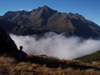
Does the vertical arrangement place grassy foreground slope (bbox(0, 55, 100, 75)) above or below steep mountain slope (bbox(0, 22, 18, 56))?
below

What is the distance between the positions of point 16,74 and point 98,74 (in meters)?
7.39

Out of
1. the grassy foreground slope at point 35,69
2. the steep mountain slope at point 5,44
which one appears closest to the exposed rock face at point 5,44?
the steep mountain slope at point 5,44

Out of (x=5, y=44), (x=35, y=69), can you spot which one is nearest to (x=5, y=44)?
(x=5, y=44)

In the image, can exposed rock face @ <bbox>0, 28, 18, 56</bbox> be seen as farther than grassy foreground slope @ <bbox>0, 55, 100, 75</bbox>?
Yes

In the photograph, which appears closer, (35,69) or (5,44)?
(35,69)

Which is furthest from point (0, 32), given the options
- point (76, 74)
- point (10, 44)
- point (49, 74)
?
point (76, 74)

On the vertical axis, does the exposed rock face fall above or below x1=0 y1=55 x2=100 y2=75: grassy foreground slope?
above

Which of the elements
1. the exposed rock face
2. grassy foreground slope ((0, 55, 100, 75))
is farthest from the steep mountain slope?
grassy foreground slope ((0, 55, 100, 75))

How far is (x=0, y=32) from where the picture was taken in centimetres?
1447

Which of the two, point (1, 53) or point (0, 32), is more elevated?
point (0, 32)

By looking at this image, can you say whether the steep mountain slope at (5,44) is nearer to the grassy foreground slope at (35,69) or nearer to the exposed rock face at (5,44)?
the exposed rock face at (5,44)

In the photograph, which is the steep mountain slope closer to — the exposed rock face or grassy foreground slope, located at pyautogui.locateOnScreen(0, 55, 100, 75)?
the exposed rock face

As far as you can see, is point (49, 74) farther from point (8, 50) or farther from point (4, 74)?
point (8, 50)

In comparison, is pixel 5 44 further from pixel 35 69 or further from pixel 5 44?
pixel 35 69
